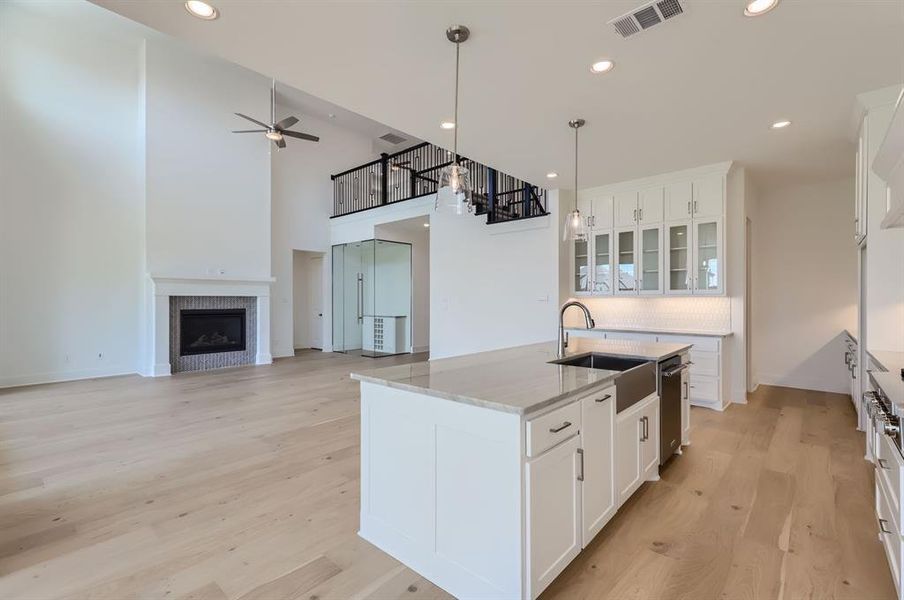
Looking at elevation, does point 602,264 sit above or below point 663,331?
above

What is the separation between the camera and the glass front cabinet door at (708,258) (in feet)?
15.8

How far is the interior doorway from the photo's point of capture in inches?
395

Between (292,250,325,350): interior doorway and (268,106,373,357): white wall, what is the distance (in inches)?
13.1

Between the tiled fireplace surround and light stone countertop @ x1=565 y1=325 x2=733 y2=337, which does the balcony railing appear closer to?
light stone countertop @ x1=565 y1=325 x2=733 y2=337

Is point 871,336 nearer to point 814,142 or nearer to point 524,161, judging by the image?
point 814,142

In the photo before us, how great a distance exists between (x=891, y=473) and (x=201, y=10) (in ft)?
Answer: 12.8

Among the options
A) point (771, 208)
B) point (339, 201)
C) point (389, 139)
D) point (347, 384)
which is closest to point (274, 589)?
point (347, 384)

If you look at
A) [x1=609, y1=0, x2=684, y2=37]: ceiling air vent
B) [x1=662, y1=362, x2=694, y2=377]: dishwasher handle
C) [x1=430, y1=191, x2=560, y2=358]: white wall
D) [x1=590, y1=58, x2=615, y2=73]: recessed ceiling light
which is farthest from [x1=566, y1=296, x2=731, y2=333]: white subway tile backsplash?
[x1=609, y1=0, x2=684, y2=37]: ceiling air vent

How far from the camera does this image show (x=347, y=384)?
602cm

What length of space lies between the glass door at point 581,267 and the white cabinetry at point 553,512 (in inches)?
173

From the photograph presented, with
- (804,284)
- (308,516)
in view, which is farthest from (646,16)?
(804,284)

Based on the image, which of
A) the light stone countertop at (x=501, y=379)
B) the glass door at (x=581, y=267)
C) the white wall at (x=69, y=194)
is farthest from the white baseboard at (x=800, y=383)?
the white wall at (x=69, y=194)

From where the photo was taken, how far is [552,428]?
169cm

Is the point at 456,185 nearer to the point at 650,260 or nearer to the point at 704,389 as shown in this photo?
the point at 650,260
